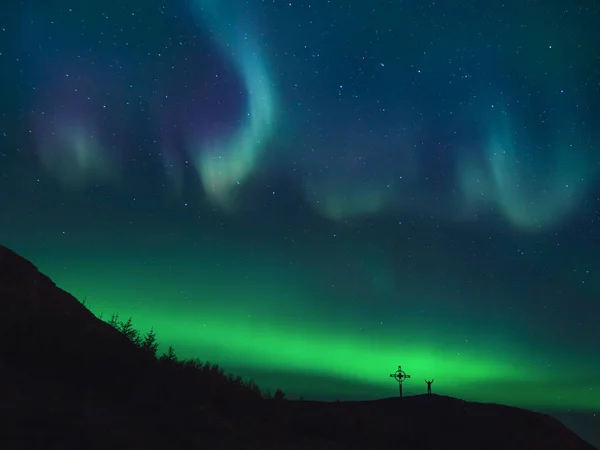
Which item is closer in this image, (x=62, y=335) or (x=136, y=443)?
(x=136, y=443)

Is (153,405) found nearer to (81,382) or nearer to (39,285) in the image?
(81,382)

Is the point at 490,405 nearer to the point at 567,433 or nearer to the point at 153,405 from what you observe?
the point at 567,433

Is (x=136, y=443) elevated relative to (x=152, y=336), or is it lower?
lower

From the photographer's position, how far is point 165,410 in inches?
437

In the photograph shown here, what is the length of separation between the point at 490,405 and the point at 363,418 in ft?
18.5

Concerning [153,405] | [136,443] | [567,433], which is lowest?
[136,443]

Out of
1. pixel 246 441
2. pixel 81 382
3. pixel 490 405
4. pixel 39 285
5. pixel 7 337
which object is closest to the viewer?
pixel 246 441

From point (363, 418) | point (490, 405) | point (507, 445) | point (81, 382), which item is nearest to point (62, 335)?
point (81, 382)

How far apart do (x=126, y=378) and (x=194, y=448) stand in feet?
11.2

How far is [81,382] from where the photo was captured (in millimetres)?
11789

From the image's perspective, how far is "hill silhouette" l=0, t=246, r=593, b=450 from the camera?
31.9 feet

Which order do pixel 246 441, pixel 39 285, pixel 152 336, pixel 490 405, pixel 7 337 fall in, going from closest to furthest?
pixel 246 441 < pixel 7 337 < pixel 152 336 < pixel 490 405 < pixel 39 285

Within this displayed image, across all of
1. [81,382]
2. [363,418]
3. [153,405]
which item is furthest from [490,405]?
[81,382]

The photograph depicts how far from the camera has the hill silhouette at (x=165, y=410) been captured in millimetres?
9711
